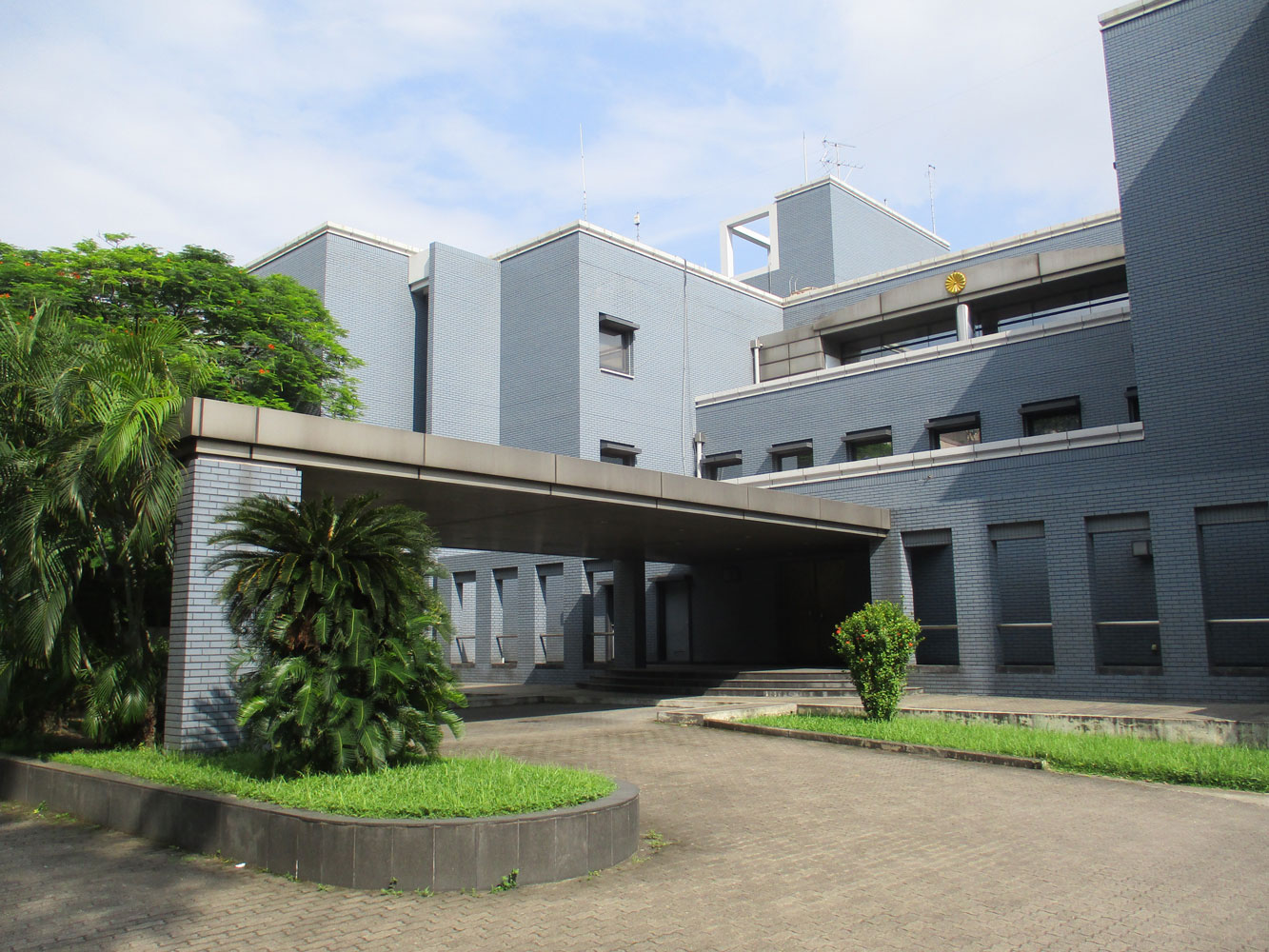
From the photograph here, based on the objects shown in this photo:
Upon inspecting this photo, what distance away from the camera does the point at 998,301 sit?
26.0 m

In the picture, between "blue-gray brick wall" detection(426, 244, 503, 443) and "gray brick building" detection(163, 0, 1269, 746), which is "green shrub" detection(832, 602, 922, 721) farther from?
"blue-gray brick wall" detection(426, 244, 503, 443)

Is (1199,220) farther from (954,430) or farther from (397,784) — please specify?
(397,784)

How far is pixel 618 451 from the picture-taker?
27.0m

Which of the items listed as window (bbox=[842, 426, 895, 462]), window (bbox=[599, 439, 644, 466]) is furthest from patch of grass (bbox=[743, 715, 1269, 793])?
window (bbox=[599, 439, 644, 466])

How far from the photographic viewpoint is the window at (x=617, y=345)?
2747cm

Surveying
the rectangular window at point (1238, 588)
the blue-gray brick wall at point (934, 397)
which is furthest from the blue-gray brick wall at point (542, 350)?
the rectangular window at point (1238, 588)

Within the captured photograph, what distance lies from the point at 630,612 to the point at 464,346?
1000cm

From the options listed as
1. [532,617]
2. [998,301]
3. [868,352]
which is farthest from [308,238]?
[998,301]

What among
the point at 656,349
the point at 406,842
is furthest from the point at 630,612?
the point at 406,842

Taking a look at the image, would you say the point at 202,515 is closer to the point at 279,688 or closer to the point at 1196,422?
the point at 279,688

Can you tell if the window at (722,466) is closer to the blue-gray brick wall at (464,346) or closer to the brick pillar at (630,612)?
the brick pillar at (630,612)

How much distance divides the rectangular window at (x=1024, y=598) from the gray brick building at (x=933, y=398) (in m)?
0.05

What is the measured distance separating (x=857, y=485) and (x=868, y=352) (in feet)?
31.4

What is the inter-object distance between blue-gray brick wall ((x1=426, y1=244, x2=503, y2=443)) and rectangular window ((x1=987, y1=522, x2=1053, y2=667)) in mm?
14307
